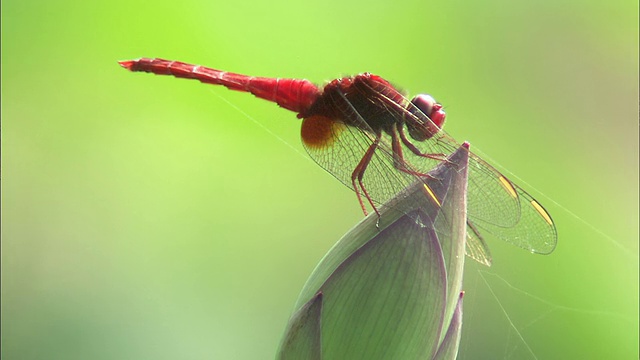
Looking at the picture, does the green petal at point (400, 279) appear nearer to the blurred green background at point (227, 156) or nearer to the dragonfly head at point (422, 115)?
the dragonfly head at point (422, 115)

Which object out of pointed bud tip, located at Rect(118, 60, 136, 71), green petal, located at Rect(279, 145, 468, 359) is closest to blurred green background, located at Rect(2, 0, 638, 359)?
pointed bud tip, located at Rect(118, 60, 136, 71)

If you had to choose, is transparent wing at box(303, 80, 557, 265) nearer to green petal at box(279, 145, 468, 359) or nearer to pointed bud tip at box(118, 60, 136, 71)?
green petal at box(279, 145, 468, 359)

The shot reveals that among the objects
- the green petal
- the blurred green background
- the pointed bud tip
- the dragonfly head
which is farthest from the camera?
→ the blurred green background

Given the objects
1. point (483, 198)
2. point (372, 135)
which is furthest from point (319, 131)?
point (483, 198)

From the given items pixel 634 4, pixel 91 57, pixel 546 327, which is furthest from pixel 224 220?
pixel 634 4

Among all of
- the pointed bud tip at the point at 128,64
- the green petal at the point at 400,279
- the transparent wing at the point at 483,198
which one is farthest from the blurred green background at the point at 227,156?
the green petal at the point at 400,279

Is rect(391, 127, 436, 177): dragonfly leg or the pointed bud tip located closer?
rect(391, 127, 436, 177): dragonfly leg
